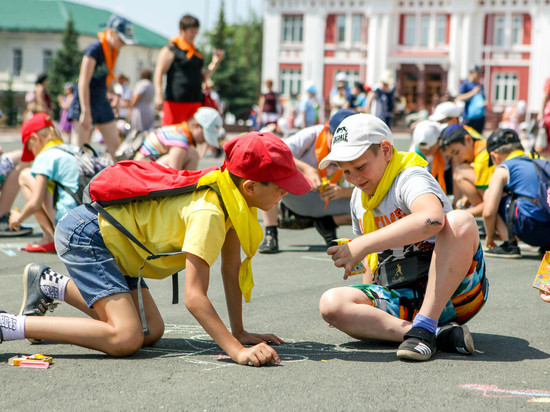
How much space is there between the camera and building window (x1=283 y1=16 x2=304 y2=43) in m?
58.9

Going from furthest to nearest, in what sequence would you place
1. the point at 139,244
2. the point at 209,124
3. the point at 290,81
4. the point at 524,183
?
1. the point at 290,81
2. the point at 209,124
3. the point at 524,183
4. the point at 139,244

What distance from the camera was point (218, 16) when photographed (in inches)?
2224

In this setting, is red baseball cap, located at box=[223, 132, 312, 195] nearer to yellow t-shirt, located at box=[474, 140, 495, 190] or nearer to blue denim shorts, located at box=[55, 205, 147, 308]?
blue denim shorts, located at box=[55, 205, 147, 308]

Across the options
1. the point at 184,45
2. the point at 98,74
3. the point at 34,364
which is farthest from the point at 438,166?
the point at 34,364

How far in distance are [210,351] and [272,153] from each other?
1028 mm

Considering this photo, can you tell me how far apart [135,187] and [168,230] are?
256 mm

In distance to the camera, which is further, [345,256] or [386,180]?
[386,180]

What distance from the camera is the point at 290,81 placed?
195 feet

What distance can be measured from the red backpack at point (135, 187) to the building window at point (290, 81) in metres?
55.4

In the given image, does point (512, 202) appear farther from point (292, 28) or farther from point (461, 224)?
point (292, 28)

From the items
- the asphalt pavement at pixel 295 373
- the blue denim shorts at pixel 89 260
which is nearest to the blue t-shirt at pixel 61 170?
the asphalt pavement at pixel 295 373

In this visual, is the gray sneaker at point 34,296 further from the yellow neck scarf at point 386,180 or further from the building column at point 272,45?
the building column at point 272,45

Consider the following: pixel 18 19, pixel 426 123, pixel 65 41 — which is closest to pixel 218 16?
pixel 65 41

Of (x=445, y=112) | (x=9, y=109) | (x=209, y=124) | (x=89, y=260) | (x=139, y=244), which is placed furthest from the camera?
(x=9, y=109)
